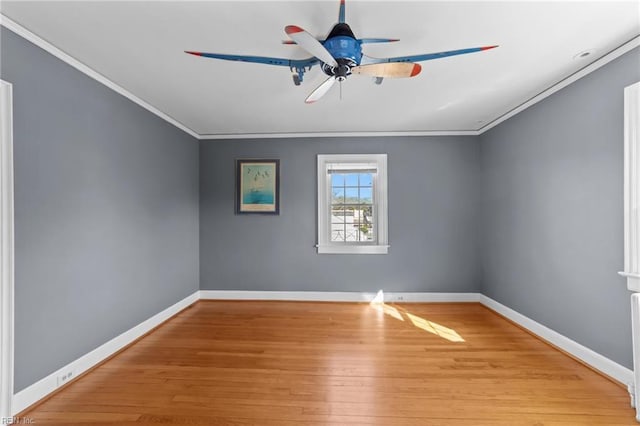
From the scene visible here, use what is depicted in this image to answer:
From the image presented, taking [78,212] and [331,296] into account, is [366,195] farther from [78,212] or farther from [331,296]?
[78,212]

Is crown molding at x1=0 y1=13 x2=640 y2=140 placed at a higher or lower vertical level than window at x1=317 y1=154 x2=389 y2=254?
higher

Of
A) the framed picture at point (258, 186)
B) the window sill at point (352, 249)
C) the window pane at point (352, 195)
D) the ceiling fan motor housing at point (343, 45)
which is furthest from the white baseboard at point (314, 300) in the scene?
the ceiling fan motor housing at point (343, 45)

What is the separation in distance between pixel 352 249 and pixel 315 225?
2.15ft

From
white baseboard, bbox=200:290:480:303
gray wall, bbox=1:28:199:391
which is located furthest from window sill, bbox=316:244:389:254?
gray wall, bbox=1:28:199:391

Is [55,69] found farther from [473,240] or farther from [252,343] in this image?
[473,240]

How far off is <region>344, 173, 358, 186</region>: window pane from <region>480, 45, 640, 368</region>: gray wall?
1.90 meters

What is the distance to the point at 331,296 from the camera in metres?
4.35

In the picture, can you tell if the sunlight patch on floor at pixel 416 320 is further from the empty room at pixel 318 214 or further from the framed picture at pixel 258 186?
the framed picture at pixel 258 186

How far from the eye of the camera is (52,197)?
2148 mm

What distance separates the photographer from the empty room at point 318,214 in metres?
1.87

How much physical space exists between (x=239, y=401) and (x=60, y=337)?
1.44 metres

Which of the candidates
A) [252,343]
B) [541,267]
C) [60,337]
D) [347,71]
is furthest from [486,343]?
[60,337]

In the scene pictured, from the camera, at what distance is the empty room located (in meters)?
1.87

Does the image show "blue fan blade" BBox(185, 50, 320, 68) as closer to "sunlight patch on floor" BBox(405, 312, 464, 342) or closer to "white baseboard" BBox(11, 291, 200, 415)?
"white baseboard" BBox(11, 291, 200, 415)
